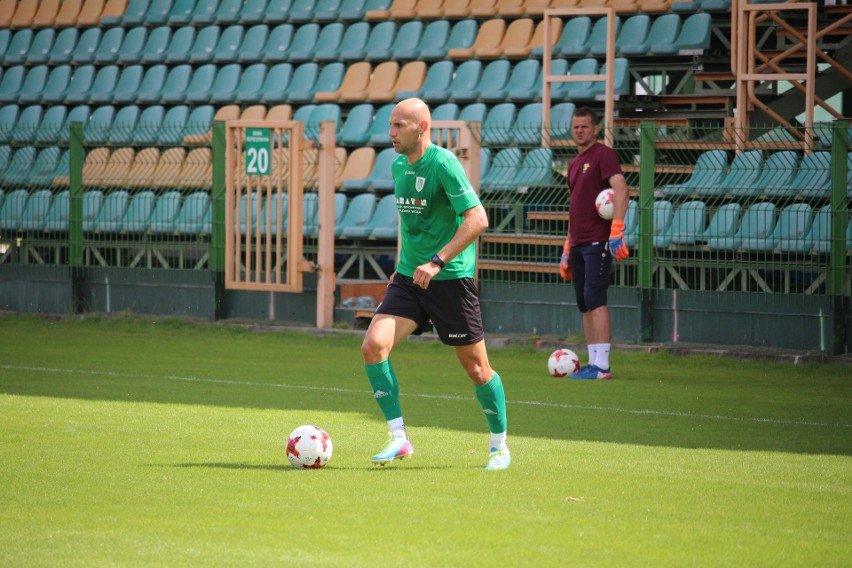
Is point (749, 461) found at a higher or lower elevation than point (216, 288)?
lower

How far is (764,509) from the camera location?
6.07 m

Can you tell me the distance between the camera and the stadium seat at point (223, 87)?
70.6 feet

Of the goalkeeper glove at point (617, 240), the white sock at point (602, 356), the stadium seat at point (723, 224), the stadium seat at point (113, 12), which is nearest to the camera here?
the goalkeeper glove at point (617, 240)

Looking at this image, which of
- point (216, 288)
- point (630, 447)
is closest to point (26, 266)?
point (216, 288)

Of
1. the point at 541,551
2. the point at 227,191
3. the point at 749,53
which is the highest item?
the point at 749,53

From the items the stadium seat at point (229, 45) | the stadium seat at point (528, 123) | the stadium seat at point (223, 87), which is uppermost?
the stadium seat at point (229, 45)

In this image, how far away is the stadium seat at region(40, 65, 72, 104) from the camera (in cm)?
2369

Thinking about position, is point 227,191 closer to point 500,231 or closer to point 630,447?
point 500,231

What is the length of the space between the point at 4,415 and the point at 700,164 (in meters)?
8.13

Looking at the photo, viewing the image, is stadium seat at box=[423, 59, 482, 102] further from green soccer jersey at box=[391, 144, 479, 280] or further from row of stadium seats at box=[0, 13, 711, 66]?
green soccer jersey at box=[391, 144, 479, 280]

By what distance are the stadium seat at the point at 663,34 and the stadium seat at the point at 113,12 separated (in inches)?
431

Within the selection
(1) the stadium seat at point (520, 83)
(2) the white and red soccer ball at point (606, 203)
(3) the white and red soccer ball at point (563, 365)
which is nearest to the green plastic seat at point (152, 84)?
(1) the stadium seat at point (520, 83)

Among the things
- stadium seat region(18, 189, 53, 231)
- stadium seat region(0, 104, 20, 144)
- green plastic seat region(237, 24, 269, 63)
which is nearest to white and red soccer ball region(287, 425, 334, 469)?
stadium seat region(18, 189, 53, 231)

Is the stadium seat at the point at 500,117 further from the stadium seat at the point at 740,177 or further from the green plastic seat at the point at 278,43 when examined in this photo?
the green plastic seat at the point at 278,43
